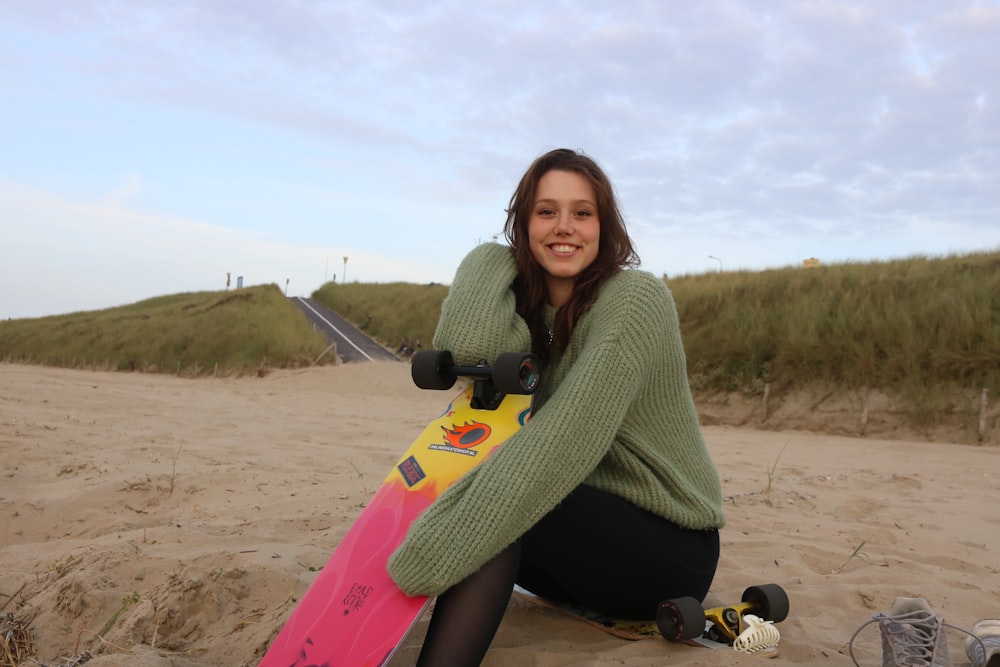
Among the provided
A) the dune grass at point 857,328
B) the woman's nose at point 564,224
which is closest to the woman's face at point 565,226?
the woman's nose at point 564,224

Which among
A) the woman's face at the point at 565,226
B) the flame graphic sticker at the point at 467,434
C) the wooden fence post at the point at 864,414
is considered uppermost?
the woman's face at the point at 565,226

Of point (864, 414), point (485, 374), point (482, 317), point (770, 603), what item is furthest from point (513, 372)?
point (864, 414)

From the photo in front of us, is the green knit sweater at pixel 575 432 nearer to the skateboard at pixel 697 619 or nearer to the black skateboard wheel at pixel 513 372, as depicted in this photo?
the black skateboard wheel at pixel 513 372

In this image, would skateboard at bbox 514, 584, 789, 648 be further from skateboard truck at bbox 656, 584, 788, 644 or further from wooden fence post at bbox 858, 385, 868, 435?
wooden fence post at bbox 858, 385, 868, 435

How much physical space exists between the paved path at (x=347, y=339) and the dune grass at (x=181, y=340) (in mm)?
794

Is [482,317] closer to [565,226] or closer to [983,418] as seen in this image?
[565,226]

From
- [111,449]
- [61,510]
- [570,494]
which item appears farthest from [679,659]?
[111,449]

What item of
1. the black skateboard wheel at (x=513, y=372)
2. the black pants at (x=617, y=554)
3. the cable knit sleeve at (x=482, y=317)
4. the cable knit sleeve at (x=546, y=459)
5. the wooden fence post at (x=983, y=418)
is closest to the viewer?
the cable knit sleeve at (x=546, y=459)

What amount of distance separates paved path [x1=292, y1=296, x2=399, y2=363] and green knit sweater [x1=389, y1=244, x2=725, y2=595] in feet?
52.3

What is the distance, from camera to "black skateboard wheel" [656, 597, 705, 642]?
6.55ft

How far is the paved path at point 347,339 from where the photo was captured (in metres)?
18.8

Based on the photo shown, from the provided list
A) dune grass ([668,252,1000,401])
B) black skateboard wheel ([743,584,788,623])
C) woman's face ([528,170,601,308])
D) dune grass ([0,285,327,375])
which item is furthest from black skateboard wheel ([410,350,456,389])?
dune grass ([0,285,327,375])

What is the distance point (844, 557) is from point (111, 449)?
181 inches

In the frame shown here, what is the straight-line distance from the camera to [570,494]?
195 centimetres
